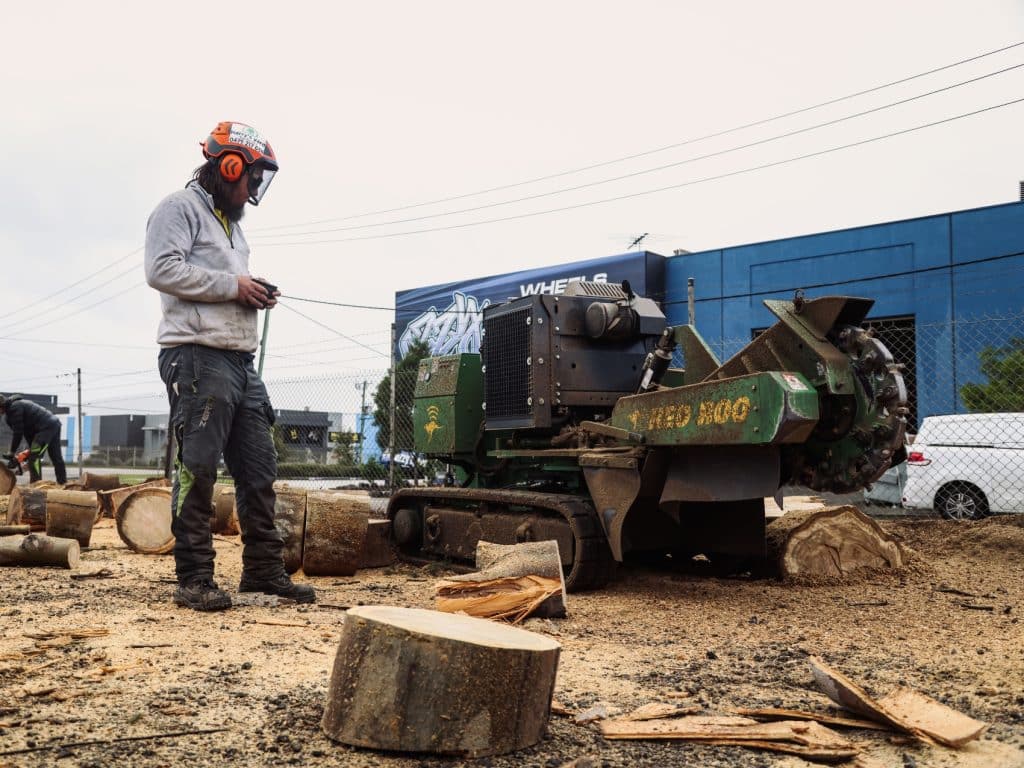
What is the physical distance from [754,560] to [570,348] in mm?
1952

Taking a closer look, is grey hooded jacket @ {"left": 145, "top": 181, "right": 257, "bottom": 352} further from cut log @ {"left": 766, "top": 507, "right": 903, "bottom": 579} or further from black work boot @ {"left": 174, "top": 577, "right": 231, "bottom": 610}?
cut log @ {"left": 766, "top": 507, "right": 903, "bottom": 579}

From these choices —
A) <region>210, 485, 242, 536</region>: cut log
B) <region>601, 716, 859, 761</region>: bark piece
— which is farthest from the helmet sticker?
<region>210, 485, 242, 536</region>: cut log

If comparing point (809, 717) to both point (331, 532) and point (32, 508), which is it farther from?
point (32, 508)

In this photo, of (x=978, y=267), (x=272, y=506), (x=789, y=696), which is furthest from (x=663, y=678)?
(x=978, y=267)

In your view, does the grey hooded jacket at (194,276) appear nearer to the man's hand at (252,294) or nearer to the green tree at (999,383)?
the man's hand at (252,294)

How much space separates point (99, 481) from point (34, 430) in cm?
218

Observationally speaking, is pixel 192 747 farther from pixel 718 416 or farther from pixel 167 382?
pixel 718 416

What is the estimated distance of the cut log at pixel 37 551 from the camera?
6.48 meters

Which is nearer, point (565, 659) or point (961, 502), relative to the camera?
point (565, 659)

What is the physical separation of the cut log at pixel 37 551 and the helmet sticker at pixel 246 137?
133 inches

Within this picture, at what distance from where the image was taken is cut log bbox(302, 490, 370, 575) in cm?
637

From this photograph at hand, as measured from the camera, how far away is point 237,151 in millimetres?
Result: 5008

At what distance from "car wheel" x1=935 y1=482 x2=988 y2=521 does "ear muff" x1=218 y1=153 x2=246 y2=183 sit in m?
8.35

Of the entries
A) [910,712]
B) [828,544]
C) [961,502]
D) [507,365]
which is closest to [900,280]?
[961,502]
